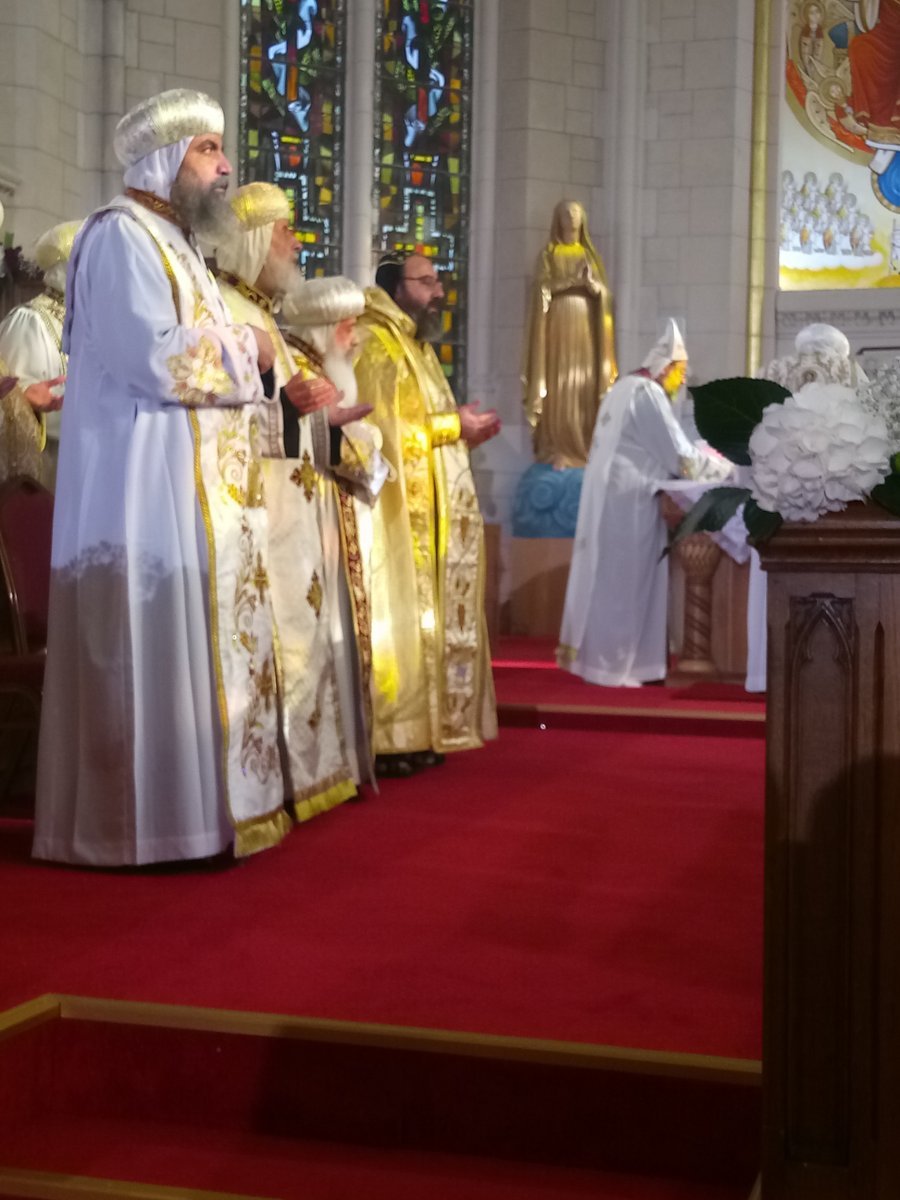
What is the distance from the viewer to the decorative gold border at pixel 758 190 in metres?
13.3

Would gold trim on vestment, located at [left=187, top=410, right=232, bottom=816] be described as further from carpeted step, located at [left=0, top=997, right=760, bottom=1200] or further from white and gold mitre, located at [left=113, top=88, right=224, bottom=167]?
carpeted step, located at [left=0, top=997, right=760, bottom=1200]

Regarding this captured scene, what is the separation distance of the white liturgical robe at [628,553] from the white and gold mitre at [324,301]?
3798 millimetres

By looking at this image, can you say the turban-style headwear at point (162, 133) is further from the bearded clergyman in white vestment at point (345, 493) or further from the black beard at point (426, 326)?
the black beard at point (426, 326)

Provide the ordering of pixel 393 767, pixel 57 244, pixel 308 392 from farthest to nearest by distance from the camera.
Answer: pixel 57 244 → pixel 393 767 → pixel 308 392

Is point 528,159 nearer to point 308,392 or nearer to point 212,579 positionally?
point 308,392

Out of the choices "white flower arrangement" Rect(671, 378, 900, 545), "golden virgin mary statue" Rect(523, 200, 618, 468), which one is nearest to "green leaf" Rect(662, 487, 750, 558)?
"white flower arrangement" Rect(671, 378, 900, 545)

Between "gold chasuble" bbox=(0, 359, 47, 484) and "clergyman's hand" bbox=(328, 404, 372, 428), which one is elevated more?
"clergyman's hand" bbox=(328, 404, 372, 428)

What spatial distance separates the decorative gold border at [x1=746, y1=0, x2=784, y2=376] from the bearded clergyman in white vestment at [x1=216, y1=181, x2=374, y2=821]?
8360 millimetres

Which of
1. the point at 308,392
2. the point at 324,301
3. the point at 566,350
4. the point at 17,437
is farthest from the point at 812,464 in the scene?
the point at 566,350

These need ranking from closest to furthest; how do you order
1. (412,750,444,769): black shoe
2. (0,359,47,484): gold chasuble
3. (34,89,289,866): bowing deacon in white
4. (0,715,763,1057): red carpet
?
(0,715,763,1057): red carpet → (34,89,289,866): bowing deacon in white → (0,359,47,484): gold chasuble → (412,750,444,769): black shoe

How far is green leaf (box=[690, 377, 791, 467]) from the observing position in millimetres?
2467

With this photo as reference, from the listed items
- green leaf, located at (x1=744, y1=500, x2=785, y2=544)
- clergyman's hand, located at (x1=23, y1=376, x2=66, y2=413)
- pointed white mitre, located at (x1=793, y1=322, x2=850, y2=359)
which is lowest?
green leaf, located at (x1=744, y1=500, x2=785, y2=544)

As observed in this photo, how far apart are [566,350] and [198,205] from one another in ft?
27.8

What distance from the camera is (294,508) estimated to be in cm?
521
